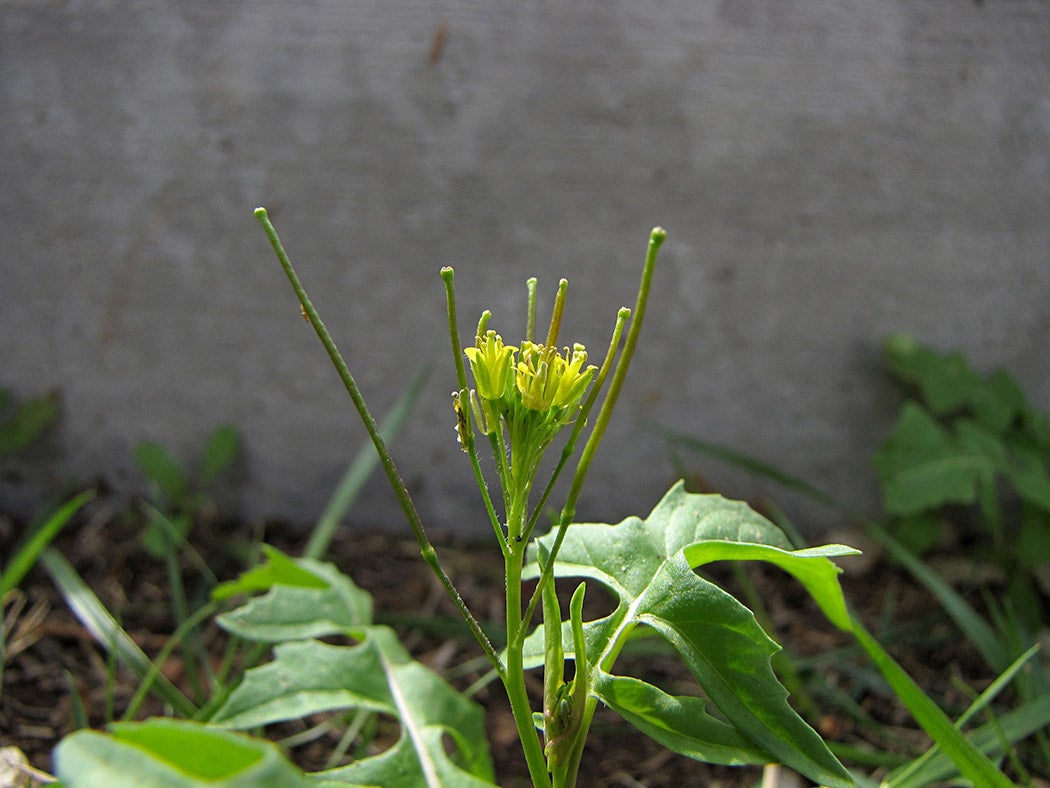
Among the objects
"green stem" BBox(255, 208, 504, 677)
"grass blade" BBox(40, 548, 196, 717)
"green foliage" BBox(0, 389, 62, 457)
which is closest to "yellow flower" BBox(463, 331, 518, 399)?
"green stem" BBox(255, 208, 504, 677)

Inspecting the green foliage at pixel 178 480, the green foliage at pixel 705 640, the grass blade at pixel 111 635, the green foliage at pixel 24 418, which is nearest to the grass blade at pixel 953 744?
the green foliage at pixel 705 640

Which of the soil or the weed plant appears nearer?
the weed plant

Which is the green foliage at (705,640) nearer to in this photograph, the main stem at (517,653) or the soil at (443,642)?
the main stem at (517,653)

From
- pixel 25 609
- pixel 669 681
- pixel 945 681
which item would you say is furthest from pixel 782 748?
pixel 25 609

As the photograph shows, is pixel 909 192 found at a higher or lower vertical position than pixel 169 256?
higher

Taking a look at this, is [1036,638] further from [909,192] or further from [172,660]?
[172,660]

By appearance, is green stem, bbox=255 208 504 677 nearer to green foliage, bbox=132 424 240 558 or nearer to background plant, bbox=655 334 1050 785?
background plant, bbox=655 334 1050 785
